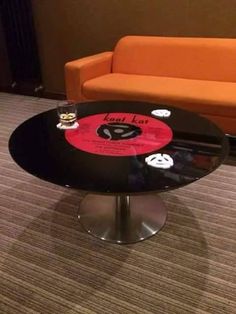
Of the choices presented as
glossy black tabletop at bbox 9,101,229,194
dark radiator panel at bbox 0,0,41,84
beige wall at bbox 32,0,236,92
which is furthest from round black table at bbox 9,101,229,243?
dark radiator panel at bbox 0,0,41,84

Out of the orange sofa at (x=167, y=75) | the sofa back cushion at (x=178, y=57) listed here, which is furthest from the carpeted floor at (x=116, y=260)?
the sofa back cushion at (x=178, y=57)

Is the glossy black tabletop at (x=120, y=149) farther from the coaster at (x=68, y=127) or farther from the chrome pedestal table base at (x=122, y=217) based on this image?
the chrome pedestal table base at (x=122, y=217)

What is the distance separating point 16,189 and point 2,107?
1927 mm

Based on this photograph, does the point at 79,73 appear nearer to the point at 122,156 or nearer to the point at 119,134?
the point at 119,134

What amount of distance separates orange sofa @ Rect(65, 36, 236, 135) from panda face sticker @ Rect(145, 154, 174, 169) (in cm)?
106

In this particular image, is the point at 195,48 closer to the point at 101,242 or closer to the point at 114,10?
the point at 114,10

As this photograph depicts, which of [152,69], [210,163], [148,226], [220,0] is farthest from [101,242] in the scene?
[220,0]

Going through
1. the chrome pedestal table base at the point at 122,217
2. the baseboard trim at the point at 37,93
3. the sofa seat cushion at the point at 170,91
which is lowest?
the chrome pedestal table base at the point at 122,217

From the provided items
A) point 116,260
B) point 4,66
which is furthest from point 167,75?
point 4,66

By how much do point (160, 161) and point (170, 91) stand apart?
1233 mm

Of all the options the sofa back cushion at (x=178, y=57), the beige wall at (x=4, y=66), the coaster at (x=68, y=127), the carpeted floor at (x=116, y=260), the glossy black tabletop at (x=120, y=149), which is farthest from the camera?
the beige wall at (x=4, y=66)

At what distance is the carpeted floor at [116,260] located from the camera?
4.10 ft

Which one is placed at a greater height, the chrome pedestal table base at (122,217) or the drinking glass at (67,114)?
the drinking glass at (67,114)

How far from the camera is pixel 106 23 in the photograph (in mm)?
3279
